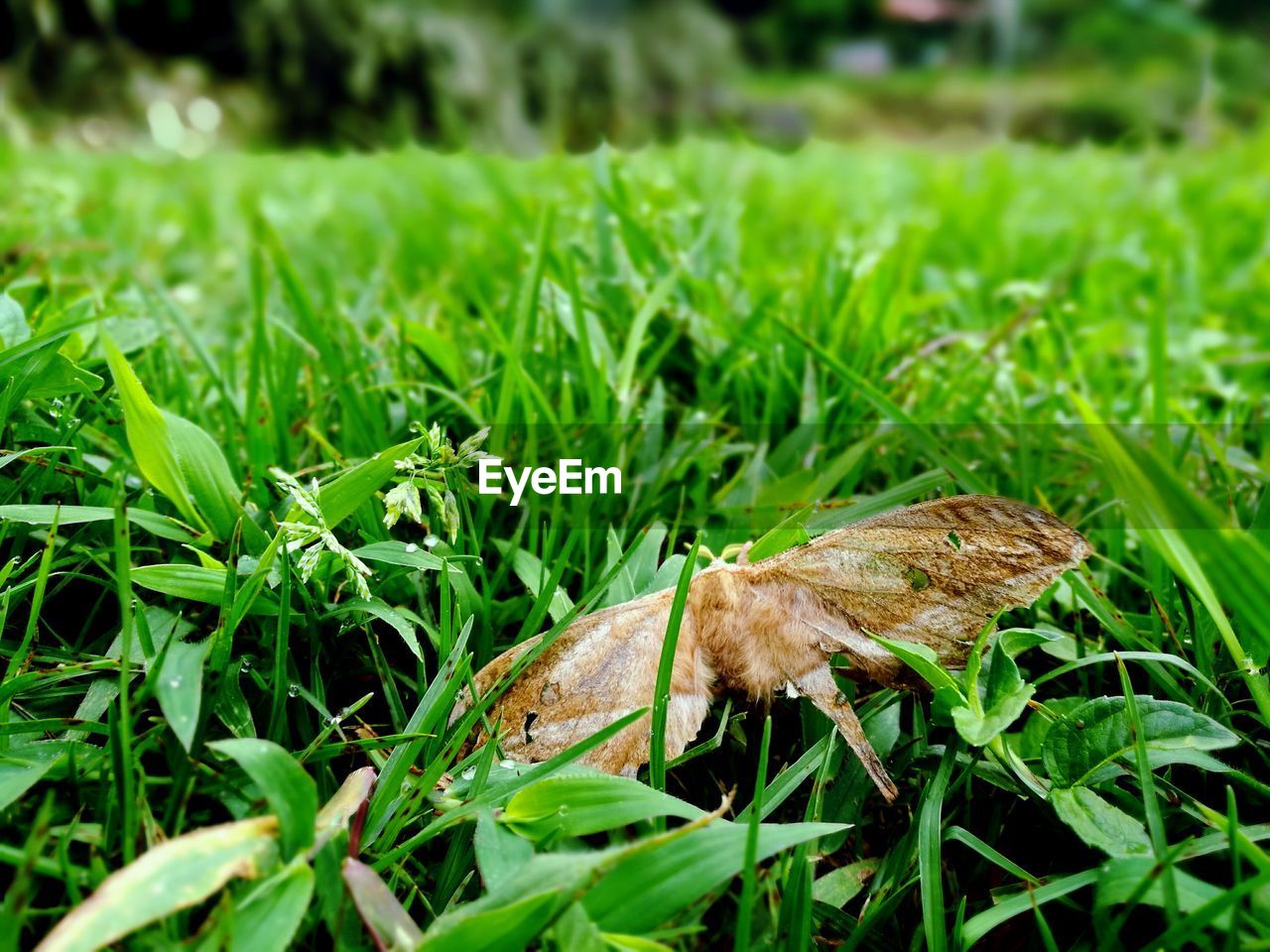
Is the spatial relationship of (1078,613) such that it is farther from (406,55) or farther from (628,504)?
(406,55)

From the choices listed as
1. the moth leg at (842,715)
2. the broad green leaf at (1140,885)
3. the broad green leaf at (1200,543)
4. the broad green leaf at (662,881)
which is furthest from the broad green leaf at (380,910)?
the broad green leaf at (1200,543)

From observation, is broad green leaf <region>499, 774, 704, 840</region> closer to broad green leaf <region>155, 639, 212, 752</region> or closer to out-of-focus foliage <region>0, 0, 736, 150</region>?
broad green leaf <region>155, 639, 212, 752</region>

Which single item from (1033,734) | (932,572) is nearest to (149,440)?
(932,572)

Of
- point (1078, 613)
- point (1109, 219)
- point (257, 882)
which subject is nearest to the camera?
point (257, 882)

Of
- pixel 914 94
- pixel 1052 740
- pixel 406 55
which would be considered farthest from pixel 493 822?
pixel 914 94

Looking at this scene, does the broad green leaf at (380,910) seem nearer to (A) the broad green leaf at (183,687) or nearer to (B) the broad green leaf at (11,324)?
(A) the broad green leaf at (183,687)

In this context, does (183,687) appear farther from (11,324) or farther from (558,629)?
(11,324)
